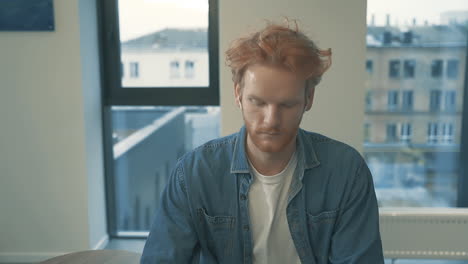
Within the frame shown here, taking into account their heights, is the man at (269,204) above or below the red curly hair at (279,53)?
below

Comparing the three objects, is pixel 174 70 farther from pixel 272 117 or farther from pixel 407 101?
pixel 272 117

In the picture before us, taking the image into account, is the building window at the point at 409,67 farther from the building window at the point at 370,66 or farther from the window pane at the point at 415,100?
the building window at the point at 370,66

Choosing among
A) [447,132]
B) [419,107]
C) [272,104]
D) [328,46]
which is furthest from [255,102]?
[447,132]

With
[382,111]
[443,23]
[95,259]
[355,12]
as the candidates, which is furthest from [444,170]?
[95,259]

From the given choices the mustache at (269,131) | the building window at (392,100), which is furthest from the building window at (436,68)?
the mustache at (269,131)

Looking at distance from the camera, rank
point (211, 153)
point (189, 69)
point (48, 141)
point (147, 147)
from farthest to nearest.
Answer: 1. point (147, 147)
2. point (189, 69)
3. point (48, 141)
4. point (211, 153)

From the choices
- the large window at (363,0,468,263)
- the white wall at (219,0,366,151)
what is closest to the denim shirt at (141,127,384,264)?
the white wall at (219,0,366,151)

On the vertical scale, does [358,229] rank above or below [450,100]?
below

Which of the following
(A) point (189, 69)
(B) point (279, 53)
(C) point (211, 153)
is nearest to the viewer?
(B) point (279, 53)

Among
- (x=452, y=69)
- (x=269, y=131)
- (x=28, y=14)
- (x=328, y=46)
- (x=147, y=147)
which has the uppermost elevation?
(x=28, y=14)

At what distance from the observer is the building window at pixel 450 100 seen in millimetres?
2648

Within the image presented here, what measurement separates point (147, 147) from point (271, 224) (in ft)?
5.54

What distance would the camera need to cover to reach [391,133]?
2.74m

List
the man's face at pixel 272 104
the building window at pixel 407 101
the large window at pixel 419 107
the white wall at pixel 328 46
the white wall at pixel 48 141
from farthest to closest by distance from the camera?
the building window at pixel 407 101 → the large window at pixel 419 107 → the white wall at pixel 48 141 → the white wall at pixel 328 46 → the man's face at pixel 272 104
